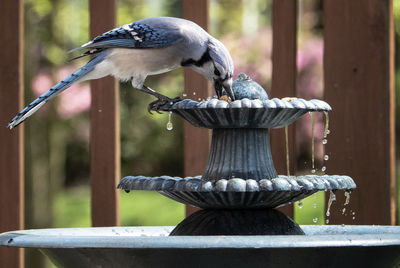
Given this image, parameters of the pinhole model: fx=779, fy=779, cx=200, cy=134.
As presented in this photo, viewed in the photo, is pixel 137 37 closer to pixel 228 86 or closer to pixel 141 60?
pixel 141 60

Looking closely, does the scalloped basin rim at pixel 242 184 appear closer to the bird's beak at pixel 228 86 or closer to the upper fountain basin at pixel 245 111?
the upper fountain basin at pixel 245 111

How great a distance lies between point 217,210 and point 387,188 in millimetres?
1017

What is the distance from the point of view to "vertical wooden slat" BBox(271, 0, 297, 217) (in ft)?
10.2

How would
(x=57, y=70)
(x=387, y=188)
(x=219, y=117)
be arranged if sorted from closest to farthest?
(x=219, y=117) → (x=387, y=188) → (x=57, y=70)

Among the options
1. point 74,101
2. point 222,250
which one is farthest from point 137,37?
point 74,101

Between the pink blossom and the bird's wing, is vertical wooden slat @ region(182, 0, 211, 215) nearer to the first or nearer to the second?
the bird's wing

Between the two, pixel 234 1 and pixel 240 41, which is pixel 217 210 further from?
pixel 234 1

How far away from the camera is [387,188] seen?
10.0 ft

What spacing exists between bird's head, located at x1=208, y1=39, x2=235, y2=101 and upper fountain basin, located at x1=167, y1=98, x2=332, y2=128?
0.27m

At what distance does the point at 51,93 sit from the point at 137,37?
41 cm

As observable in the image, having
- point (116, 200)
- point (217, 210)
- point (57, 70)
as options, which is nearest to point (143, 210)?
point (57, 70)

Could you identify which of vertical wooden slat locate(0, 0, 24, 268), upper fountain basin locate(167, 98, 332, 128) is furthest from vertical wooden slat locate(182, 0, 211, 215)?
upper fountain basin locate(167, 98, 332, 128)

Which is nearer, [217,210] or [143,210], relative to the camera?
[217,210]

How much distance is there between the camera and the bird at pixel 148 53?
2803 millimetres
